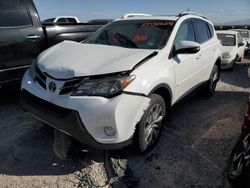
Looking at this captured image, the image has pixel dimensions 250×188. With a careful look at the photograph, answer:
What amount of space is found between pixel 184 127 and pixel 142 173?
1.50m

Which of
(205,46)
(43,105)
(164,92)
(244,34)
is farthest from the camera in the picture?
(244,34)

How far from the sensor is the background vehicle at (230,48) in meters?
10.1

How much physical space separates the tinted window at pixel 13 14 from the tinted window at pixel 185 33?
2.52m

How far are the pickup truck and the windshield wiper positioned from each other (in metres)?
1.50

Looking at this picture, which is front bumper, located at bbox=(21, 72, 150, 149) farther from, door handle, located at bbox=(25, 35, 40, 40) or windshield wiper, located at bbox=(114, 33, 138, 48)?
door handle, located at bbox=(25, 35, 40, 40)

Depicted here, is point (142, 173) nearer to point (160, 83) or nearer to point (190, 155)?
point (190, 155)

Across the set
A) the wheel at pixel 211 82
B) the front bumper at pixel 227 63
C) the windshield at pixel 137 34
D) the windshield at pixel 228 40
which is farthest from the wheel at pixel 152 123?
the windshield at pixel 228 40

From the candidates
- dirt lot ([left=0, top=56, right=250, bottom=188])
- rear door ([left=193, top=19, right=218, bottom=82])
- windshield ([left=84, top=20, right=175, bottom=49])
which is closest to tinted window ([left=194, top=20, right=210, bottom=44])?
rear door ([left=193, top=19, right=218, bottom=82])

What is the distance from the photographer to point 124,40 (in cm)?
411

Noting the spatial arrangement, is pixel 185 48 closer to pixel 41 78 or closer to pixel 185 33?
pixel 185 33

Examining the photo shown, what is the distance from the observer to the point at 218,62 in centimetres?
612

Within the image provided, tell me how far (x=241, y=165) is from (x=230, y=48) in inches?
346

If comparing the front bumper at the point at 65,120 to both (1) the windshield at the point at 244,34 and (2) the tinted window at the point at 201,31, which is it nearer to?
(2) the tinted window at the point at 201,31

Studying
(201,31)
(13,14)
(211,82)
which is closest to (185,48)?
(201,31)
